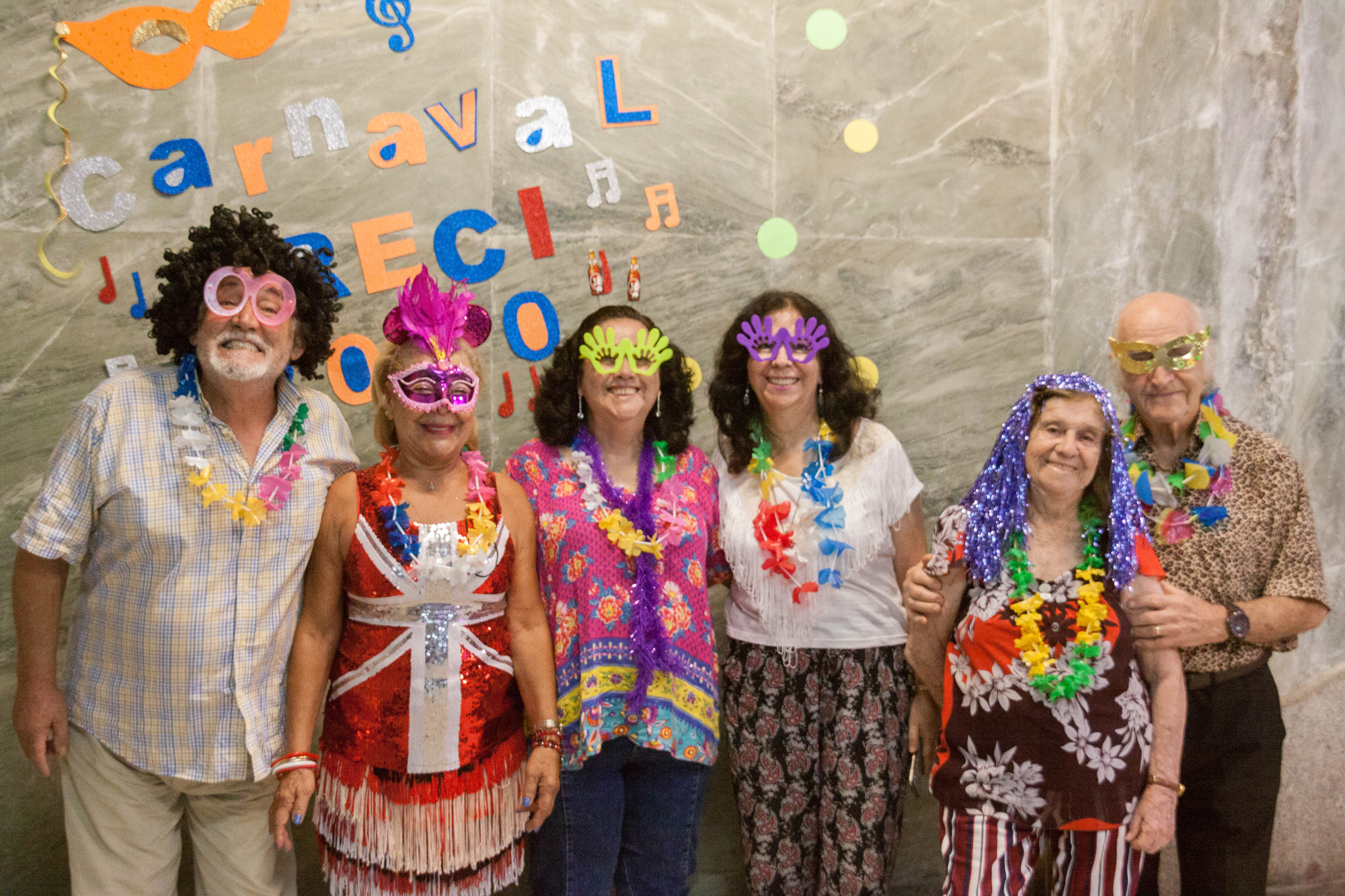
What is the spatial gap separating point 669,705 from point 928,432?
1.48 m

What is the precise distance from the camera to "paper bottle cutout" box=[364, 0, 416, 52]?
2734 mm

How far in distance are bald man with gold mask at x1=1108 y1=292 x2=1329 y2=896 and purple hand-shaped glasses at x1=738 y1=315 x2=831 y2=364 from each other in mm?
738

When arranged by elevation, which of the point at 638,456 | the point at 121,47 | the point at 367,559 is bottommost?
the point at 367,559

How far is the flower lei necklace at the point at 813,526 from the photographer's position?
2.32 meters

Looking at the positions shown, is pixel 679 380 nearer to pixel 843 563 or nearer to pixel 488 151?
pixel 843 563

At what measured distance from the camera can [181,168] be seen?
2625 millimetres

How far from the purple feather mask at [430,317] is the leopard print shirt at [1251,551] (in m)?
1.72

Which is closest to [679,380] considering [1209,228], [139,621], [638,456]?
[638,456]

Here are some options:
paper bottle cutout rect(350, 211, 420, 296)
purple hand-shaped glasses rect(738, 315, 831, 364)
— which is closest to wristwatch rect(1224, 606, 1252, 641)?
purple hand-shaped glasses rect(738, 315, 831, 364)

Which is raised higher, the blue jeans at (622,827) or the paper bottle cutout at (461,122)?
the paper bottle cutout at (461,122)

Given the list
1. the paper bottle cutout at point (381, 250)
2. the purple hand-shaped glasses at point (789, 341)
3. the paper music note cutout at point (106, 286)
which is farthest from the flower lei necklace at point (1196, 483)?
the paper music note cutout at point (106, 286)

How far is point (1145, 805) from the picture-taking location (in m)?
1.97

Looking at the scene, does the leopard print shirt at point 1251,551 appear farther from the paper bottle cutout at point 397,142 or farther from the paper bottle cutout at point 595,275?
the paper bottle cutout at point 397,142

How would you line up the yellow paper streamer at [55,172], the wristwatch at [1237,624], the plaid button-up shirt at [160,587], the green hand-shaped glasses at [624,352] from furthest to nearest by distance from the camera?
1. the yellow paper streamer at [55,172]
2. the green hand-shaped glasses at [624,352]
3. the wristwatch at [1237,624]
4. the plaid button-up shirt at [160,587]
